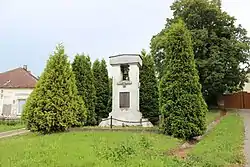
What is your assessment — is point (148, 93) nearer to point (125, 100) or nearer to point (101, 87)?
point (125, 100)

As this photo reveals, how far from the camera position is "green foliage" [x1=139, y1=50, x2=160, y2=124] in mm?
21375

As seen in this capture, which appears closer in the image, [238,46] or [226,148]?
[226,148]

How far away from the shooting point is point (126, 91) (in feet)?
65.9

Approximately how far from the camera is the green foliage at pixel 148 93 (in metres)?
21.4

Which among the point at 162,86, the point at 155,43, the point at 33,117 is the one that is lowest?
the point at 33,117

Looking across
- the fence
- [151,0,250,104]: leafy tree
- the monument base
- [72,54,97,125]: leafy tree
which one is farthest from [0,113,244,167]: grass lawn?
the fence

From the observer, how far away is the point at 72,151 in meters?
8.27

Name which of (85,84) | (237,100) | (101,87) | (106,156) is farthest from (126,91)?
(237,100)

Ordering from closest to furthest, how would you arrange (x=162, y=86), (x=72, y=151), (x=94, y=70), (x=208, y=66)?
(x=72, y=151)
(x=162, y=86)
(x=94, y=70)
(x=208, y=66)

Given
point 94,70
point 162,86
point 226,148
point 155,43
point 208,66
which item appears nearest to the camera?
point 226,148

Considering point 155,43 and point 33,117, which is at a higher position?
point 155,43

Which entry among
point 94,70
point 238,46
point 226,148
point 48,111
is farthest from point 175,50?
point 238,46

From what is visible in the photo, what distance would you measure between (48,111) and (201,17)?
2173 cm

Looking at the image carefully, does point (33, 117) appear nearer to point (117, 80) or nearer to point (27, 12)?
point (27, 12)
